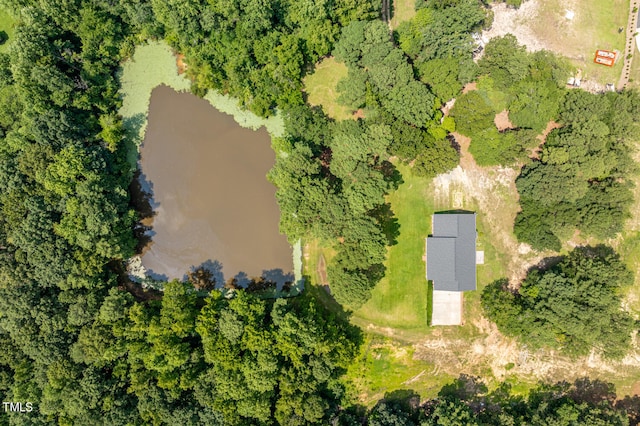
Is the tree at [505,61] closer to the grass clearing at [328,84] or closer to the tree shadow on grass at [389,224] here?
the grass clearing at [328,84]

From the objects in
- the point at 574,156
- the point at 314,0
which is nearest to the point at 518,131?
the point at 574,156

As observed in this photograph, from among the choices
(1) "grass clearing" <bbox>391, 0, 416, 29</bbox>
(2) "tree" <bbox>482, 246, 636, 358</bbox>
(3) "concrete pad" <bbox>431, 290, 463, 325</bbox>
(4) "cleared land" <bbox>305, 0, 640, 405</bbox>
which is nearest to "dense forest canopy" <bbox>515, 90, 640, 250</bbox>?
(4) "cleared land" <bbox>305, 0, 640, 405</bbox>

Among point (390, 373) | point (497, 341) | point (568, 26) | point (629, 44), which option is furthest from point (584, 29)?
point (390, 373)

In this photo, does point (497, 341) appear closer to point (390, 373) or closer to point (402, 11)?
point (390, 373)

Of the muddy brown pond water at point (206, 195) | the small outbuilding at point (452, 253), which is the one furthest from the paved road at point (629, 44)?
the muddy brown pond water at point (206, 195)

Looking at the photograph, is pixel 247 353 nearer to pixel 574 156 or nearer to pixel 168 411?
pixel 168 411

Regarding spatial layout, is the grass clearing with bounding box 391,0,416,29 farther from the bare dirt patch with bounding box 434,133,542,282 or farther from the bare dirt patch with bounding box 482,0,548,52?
the bare dirt patch with bounding box 434,133,542,282
